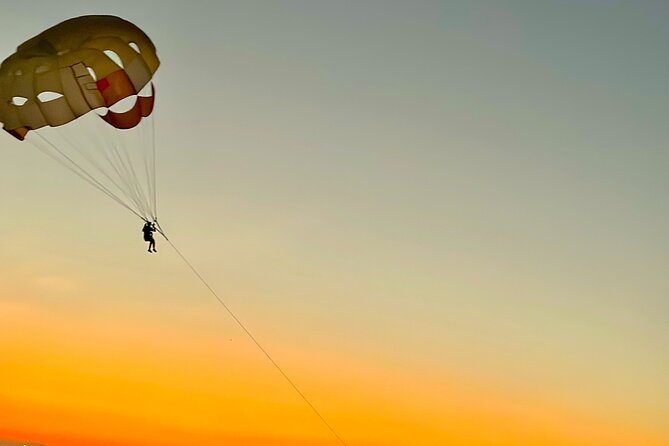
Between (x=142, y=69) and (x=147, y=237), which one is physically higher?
(x=142, y=69)

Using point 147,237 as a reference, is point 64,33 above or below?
above

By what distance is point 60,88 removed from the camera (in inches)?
1667

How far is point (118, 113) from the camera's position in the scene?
45.4 metres

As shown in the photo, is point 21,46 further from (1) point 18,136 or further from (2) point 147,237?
(2) point 147,237

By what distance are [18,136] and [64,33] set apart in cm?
386

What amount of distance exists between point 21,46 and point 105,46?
2809 mm

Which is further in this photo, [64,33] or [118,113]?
[118,113]

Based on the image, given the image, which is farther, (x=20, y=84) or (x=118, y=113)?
(x=118, y=113)

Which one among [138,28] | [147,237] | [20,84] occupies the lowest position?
[147,237]

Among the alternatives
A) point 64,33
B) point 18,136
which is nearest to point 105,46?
point 64,33

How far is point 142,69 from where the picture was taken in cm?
4350

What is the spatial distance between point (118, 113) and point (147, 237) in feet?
15.6

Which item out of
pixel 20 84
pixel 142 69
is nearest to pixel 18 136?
pixel 20 84

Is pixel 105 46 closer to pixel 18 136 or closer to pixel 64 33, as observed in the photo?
pixel 64 33
